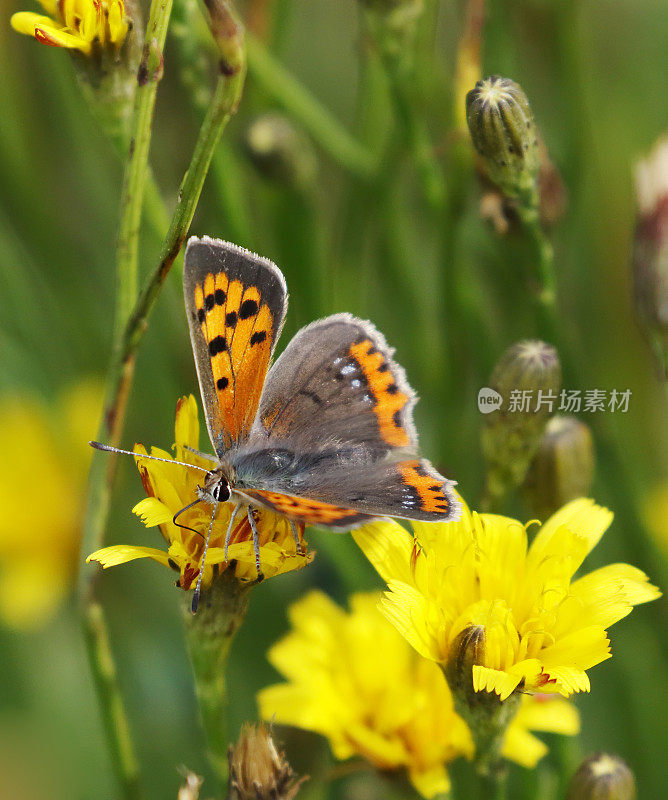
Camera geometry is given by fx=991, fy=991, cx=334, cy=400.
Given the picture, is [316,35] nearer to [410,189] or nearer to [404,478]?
[410,189]

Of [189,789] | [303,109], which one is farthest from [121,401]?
[303,109]

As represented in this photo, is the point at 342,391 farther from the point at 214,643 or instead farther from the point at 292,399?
the point at 214,643

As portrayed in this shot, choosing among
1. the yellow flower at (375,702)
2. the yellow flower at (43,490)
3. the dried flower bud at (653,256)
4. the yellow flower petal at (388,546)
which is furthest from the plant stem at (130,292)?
the yellow flower at (43,490)

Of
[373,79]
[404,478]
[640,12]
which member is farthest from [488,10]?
[640,12]

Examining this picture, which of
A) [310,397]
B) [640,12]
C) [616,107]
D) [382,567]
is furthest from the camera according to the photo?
[640,12]

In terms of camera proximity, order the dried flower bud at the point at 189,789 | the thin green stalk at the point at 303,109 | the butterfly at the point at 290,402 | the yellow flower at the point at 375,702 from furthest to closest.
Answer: the thin green stalk at the point at 303,109 < the yellow flower at the point at 375,702 < the butterfly at the point at 290,402 < the dried flower bud at the point at 189,789

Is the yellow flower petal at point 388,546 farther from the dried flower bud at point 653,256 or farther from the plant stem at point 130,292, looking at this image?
the dried flower bud at point 653,256
